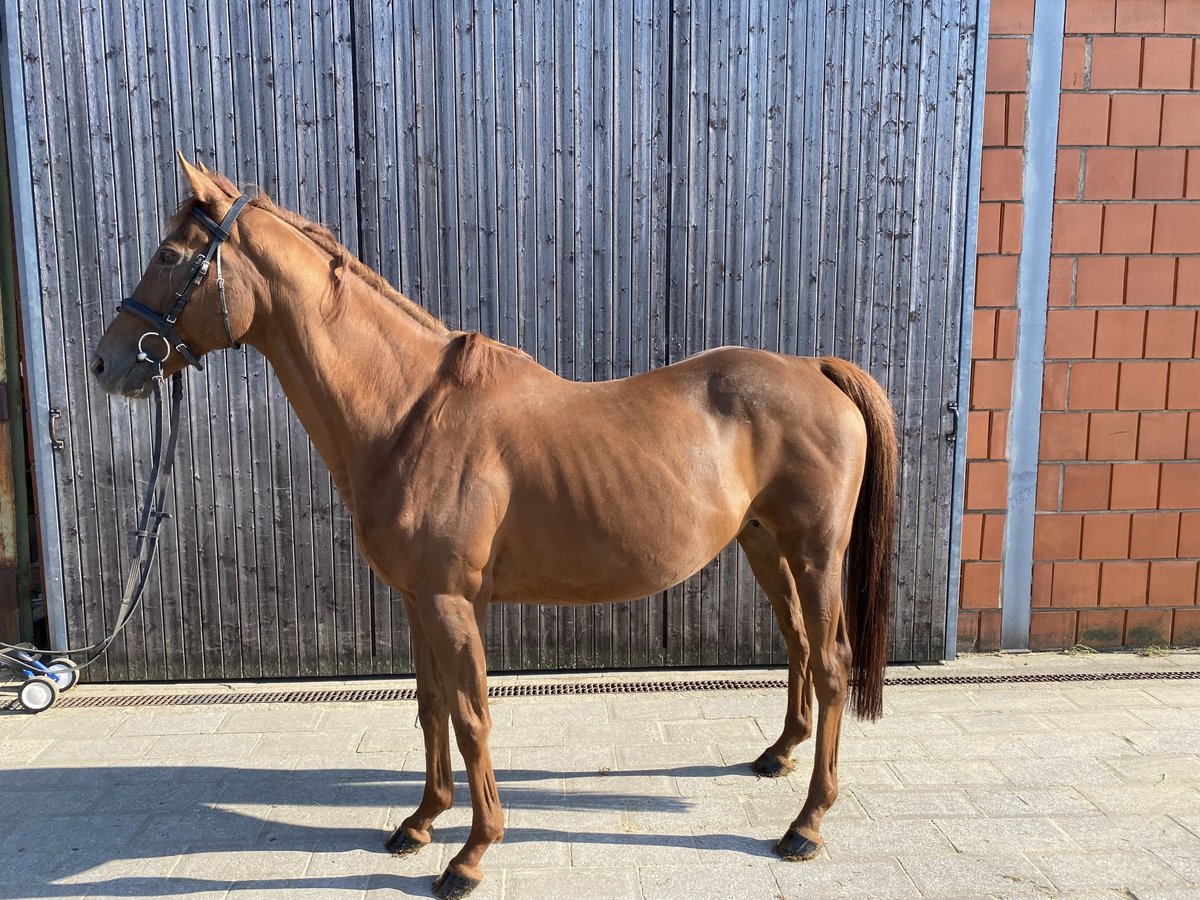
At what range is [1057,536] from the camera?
443 cm

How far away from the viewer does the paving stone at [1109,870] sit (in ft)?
8.04

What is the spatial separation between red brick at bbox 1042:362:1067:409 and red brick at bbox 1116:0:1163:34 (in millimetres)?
1772

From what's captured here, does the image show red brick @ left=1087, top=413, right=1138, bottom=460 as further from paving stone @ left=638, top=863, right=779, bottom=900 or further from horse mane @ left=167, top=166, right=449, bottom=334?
horse mane @ left=167, top=166, right=449, bottom=334

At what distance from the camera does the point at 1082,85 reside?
412 centimetres

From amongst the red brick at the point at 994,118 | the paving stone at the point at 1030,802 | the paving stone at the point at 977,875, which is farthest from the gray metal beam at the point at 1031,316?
the paving stone at the point at 977,875

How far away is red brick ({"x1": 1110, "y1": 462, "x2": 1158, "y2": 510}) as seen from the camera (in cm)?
439

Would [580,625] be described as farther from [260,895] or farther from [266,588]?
[260,895]

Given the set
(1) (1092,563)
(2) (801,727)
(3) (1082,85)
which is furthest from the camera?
(1) (1092,563)

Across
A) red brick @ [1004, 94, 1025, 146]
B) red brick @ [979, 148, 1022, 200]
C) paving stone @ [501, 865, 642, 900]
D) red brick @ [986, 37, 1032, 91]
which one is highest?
red brick @ [986, 37, 1032, 91]

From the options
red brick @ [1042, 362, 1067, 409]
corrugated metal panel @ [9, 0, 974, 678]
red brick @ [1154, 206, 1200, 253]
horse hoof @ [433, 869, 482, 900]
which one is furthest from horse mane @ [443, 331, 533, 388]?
red brick @ [1154, 206, 1200, 253]

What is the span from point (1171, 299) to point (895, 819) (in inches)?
130

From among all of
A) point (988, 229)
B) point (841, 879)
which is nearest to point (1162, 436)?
point (988, 229)

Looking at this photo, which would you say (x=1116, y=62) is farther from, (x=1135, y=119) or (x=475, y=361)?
(x=475, y=361)

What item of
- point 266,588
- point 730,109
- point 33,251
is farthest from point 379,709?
point 730,109
